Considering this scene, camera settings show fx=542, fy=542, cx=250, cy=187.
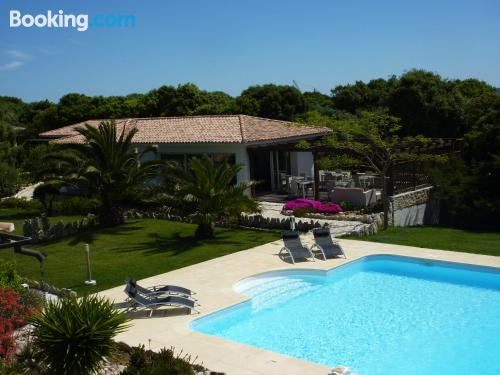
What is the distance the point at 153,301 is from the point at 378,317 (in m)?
5.47

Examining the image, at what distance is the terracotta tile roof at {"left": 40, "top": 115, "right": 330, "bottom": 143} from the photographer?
29.0 meters

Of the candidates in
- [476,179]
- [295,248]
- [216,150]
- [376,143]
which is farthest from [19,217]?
[476,179]

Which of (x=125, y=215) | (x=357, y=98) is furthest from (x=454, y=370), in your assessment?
(x=357, y=98)

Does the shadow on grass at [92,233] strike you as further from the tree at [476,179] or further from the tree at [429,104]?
the tree at [429,104]

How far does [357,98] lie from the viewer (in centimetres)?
5881

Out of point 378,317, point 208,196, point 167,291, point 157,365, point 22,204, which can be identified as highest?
point 208,196

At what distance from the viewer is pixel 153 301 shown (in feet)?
42.0

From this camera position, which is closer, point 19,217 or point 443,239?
point 443,239

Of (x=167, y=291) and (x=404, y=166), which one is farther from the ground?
(x=404, y=166)

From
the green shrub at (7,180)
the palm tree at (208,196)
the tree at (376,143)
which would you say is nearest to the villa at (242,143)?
the tree at (376,143)

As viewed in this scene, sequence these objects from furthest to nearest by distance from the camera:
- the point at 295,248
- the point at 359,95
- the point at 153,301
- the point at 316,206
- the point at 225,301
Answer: the point at 359,95, the point at 316,206, the point at 295,248, the point at 225,301, the point at 153,301

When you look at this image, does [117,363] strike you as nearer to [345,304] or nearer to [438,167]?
[345,304]

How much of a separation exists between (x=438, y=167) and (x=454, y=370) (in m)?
17.1

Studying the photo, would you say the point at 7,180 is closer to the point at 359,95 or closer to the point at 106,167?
the point at 106,167
